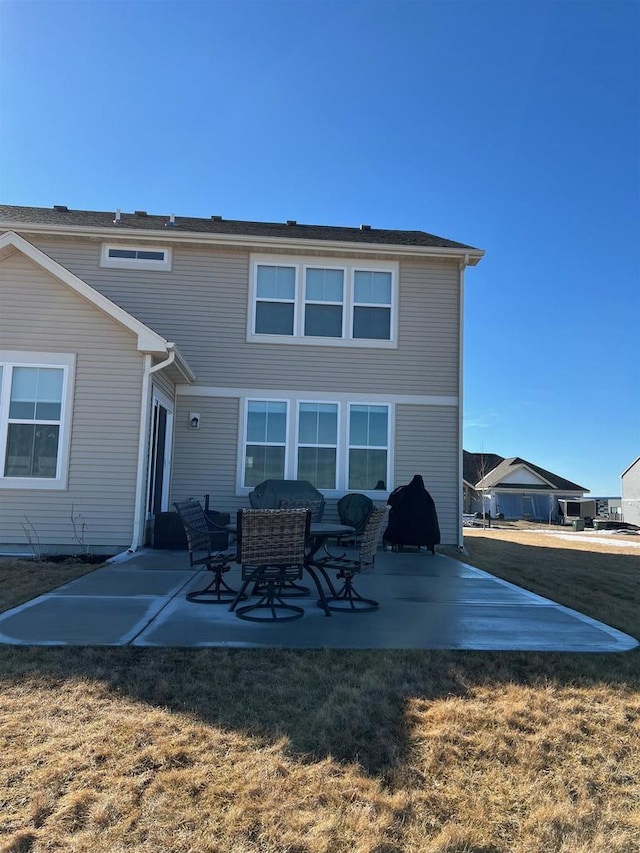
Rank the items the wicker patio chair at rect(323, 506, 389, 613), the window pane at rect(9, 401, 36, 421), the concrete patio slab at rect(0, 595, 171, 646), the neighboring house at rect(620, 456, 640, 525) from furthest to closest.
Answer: the neighboring house at rect(620, 456, 640, 525) → the window pane at rect(9, 401, 36, 421) → the wicker patio chair at rect(323, 506, 389, 613) → the concrete patio slab at rect(0, 595, 171, 646)

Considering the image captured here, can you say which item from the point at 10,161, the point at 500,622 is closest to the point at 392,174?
the point at 10,161

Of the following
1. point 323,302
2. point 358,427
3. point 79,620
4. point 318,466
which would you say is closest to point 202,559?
point 79,620

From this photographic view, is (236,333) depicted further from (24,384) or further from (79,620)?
(79,620)

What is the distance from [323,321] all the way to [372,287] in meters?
1.20

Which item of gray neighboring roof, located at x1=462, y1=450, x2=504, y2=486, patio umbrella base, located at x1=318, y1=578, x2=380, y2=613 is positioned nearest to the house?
patio umbrella base, located at x1=318, y1=578, x2=380, y2=613

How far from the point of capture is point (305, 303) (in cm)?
1112

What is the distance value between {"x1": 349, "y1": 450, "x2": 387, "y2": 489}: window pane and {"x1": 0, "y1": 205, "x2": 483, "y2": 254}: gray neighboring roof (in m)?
4.12

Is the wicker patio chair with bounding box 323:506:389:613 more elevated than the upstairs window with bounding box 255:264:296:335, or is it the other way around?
the upstairs window with bounding box 255:264:296:335

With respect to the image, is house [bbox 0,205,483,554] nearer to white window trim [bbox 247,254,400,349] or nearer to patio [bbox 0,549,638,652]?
white window trim [bbox 247,254,400,349]

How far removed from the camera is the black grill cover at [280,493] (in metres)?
9.97

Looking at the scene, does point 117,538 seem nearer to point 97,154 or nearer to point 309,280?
point 309,280

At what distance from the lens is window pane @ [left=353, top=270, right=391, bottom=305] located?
36.8 ft

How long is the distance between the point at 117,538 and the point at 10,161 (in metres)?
7.70

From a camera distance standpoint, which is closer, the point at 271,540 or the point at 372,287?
the point at 271,540
